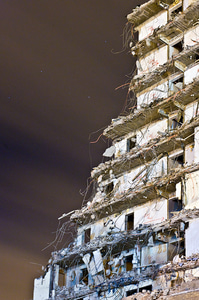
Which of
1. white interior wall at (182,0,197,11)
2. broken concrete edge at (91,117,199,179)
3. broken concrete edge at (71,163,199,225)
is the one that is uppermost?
white interior wall at (182,0,197,11)

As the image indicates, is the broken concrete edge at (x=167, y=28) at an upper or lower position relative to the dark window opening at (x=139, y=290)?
upper

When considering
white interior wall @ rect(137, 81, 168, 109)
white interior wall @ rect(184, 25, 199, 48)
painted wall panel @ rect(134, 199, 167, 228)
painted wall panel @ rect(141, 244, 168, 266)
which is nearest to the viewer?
painted wall panel @ rect(141, 244, 168, 266)

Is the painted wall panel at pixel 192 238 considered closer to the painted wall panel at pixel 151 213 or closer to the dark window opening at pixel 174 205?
the painted wall panel at pixel 151 213

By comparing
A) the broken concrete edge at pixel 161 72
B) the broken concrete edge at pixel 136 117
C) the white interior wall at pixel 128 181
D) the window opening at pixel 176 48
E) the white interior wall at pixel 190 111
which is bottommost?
the white interior wall at pixel 128 181

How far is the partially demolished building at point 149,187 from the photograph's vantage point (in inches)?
1454

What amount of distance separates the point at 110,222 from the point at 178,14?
56.9 ft

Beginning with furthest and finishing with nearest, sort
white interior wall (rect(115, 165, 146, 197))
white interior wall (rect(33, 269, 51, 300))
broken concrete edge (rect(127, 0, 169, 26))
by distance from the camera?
broken concrete edge (rect(127, 0, 169, 26)) → white interior wall (rect(33, 269, 51, 300)) → white interior wall (rect(115, 165, 146, 197))

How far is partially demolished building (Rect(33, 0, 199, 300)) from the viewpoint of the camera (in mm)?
36938

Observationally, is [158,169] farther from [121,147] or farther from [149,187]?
[121,147]

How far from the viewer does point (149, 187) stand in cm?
4022

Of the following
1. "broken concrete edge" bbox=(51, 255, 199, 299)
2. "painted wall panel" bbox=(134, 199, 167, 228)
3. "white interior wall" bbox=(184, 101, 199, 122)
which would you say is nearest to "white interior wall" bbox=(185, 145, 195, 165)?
"white interior wall" bbox=(184, 101, 199, 122)

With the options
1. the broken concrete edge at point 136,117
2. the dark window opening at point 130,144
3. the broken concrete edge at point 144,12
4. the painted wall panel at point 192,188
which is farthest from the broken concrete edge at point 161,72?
the painted wall panel at point 192,188

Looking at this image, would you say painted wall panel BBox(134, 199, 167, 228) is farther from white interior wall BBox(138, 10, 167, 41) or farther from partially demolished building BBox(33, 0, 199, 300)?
white interior wall BBox(138, 10, 167, 41)

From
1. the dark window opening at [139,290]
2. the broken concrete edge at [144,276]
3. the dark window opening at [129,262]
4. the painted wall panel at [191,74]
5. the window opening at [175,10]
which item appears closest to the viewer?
the broken concrete edge at [144,276]
